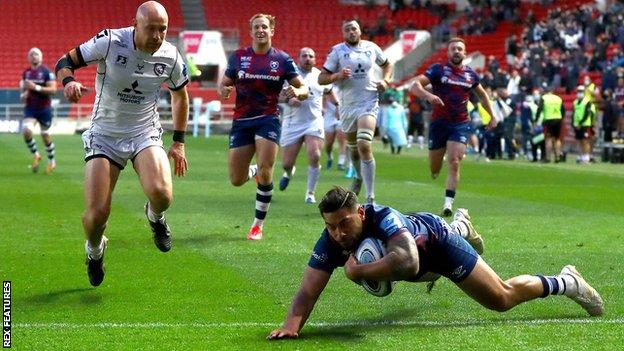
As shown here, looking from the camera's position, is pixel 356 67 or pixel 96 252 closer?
pixel 96 252

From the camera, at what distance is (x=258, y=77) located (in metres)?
15.2

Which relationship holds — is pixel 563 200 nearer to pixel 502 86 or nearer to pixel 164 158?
pixel 164 158

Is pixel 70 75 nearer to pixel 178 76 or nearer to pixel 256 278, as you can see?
pixel 178 76

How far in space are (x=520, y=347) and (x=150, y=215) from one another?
435cm

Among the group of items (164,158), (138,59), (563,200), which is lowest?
(563,200)

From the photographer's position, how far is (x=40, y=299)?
10.3 m

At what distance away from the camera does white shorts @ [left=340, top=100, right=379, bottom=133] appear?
63.6 feet

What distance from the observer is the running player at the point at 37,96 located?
26547 millimetres

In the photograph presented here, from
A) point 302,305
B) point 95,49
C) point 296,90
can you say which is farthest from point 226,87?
point 302,305

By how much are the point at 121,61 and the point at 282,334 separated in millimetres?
3204

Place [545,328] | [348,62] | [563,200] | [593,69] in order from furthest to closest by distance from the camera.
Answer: [593,69], [563,200], [348,62], [545,328]

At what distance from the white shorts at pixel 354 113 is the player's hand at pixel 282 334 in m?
10.9

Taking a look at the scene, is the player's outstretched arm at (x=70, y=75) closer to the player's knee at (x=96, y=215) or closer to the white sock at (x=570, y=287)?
the player's knee at (x=96, y=215)

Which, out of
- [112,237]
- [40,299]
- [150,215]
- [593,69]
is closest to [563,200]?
[112,237]
